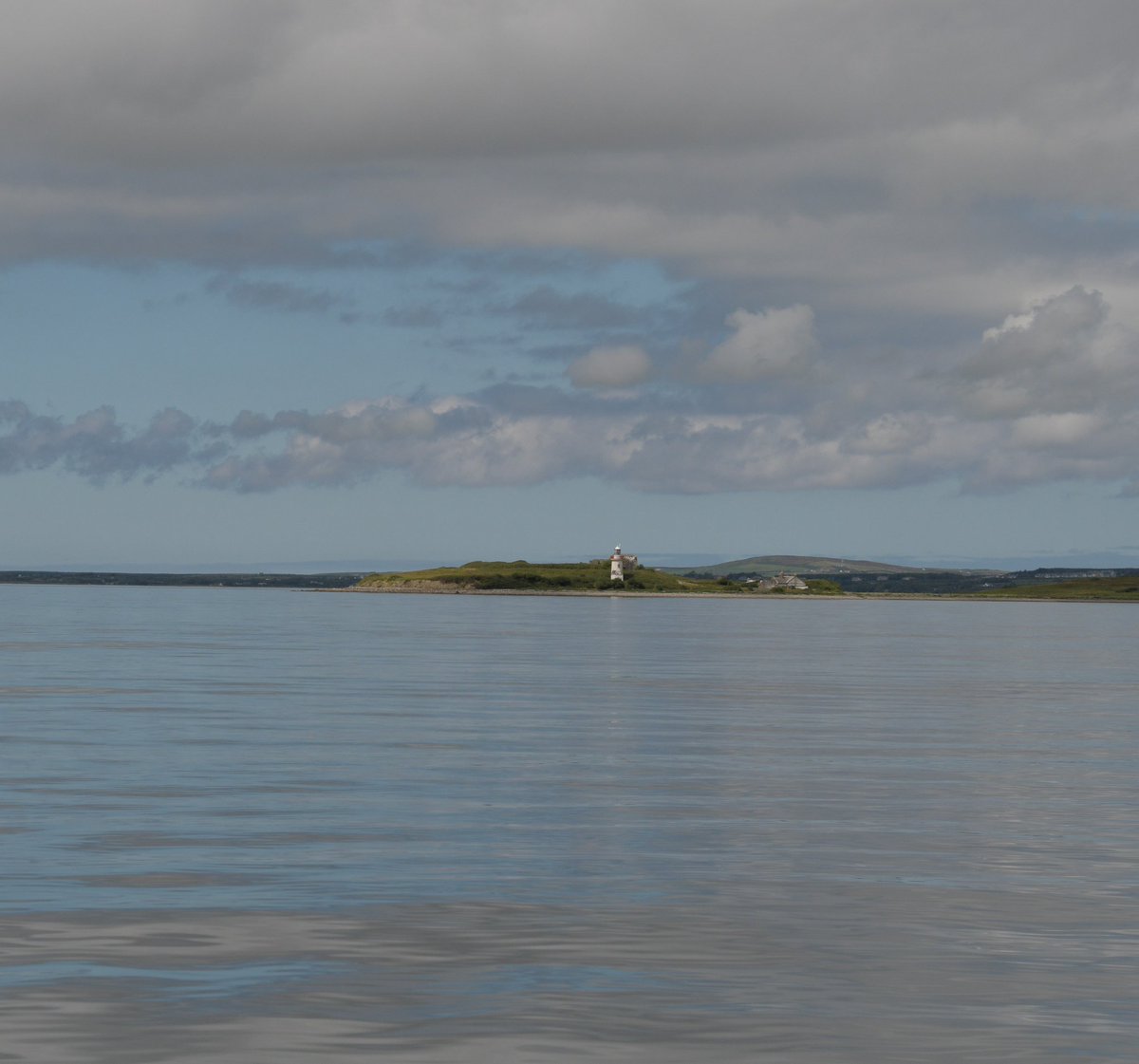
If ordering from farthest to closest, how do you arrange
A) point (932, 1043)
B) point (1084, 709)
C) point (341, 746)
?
point (1084, 709) < point (341, 746) < point (932, 1043)

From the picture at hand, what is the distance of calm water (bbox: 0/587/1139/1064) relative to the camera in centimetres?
1350

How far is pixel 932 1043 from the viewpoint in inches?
517

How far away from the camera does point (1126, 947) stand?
16.8 metres

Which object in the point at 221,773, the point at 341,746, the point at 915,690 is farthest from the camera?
the point at 915,690

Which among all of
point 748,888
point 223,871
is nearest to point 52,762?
point 223,871

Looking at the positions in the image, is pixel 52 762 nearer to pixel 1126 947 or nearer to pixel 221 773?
pixel 221 773

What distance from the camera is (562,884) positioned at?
20125mm

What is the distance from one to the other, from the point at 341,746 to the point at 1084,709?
2698 centimetres

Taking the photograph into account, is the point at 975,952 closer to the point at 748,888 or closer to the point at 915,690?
the point at 748,888

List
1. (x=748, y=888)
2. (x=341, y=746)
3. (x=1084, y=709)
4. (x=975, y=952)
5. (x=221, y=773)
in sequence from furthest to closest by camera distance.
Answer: (x=1084, y=709), (x=341, y=746), (x=221, y=773), (x=748, y=888), (x=975, y=952)

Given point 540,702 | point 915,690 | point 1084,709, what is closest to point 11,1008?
point 540,702

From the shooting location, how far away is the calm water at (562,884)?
13500mm

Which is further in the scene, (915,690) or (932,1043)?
(915,690)

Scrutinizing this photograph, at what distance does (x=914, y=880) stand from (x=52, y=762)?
776 inches
